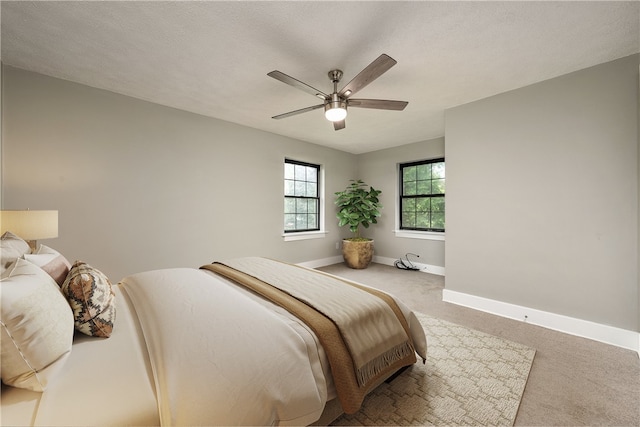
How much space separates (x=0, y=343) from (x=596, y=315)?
3.80 m

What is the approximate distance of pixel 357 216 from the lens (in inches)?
191

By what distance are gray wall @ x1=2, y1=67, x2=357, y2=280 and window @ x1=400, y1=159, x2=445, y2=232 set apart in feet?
8.40

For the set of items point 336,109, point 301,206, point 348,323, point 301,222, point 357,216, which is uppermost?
point 336,109

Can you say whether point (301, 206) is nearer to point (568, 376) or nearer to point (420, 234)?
point (420, 234)

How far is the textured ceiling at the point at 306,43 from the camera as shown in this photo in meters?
1.61

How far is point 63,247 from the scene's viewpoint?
2459mm

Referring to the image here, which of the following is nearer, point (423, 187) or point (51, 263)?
point (51, 263)

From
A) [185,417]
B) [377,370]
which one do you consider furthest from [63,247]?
[377,370]

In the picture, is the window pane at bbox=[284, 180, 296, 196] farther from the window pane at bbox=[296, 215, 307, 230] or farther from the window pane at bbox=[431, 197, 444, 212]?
the window pane at bbox=[431, 197, 444, 212]

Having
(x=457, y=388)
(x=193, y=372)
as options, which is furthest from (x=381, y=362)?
(x=193, y=372)

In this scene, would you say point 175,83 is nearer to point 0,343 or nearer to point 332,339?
point 0,343

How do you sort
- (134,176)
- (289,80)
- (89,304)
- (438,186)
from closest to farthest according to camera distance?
(89,304) < (289,80) < (134,176) < (438,186)

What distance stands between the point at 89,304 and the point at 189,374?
69cm

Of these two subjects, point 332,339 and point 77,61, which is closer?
point 332,339
